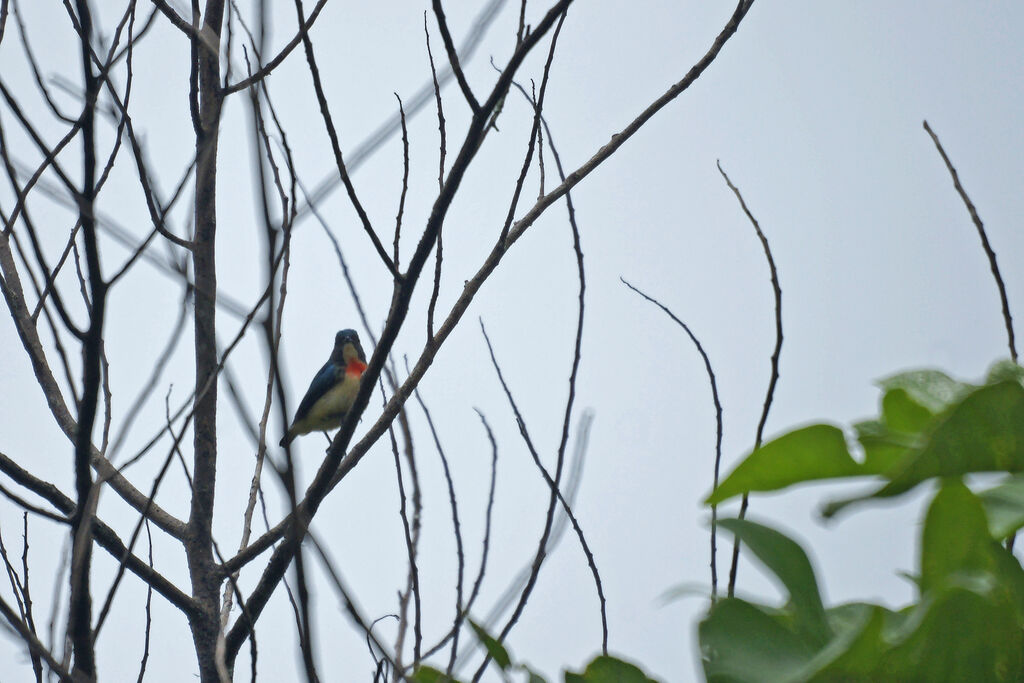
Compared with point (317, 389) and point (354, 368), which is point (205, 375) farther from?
point (354, 368)

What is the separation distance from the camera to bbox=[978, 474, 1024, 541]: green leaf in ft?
1.87

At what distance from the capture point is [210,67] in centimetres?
191

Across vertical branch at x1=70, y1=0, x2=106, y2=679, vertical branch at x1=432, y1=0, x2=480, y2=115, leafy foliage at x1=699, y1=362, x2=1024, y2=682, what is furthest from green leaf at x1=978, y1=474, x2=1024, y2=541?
vertical branch at x1=70, y1=0, x2=106, y2=679

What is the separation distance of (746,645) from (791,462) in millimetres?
122

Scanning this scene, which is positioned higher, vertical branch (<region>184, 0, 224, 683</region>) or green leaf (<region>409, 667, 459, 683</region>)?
vertical branch (<region>184, 0, 224, 683</region>)

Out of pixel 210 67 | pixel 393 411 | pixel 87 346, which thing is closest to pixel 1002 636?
pixel 87 346

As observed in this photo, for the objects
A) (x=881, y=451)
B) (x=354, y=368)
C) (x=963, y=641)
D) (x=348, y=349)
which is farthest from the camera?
(x=348, y=349)

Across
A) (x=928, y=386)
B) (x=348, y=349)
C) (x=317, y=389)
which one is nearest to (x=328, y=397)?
(x=317, y=389)

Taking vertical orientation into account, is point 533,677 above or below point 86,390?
below

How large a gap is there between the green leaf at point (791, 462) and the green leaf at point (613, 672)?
239 millimetres

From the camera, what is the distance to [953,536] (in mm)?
562

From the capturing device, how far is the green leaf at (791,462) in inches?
24.3

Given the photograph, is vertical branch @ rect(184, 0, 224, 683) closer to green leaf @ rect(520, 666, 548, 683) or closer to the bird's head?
green leaf @ rect(520, 666, 548, 683)

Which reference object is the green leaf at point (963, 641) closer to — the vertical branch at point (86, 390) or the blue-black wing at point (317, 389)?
the vertical branch at point (86, 390)
